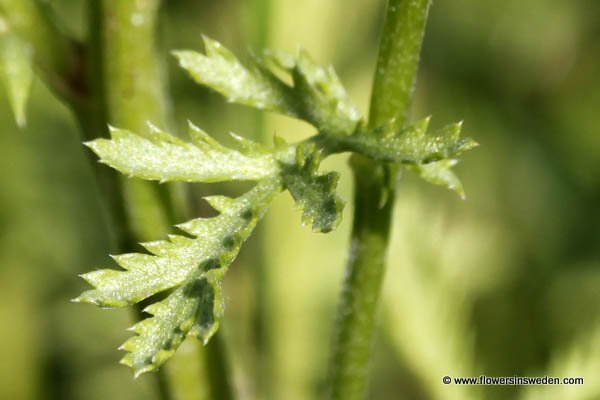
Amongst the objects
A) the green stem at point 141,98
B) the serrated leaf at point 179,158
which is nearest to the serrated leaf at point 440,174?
the serrated leaf at point 179,158

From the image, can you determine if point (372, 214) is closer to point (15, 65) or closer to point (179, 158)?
point (179, 158)

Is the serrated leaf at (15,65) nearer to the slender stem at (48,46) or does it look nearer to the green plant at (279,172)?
the slender stem at (48,46)

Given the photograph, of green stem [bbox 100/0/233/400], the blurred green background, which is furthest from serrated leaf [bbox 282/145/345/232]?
the blurred green background

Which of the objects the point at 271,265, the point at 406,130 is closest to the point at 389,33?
the point at 406,130

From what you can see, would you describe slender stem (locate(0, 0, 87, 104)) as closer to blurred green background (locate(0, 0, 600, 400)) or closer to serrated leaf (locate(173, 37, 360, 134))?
serrated leaf (locate(173, 37, 360, 134))

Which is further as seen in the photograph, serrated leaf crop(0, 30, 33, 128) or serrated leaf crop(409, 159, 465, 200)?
serrated leaf crop(0, 30, 33, 128)
